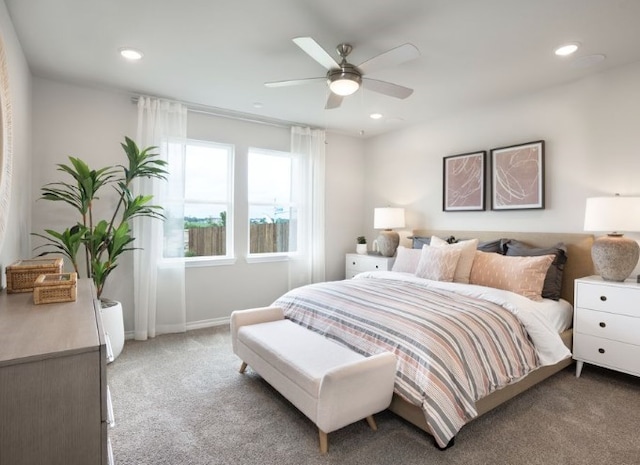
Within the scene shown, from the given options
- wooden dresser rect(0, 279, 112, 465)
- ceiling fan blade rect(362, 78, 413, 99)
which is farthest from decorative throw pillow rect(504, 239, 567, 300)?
wooden dresser rect(0, 279, 112, 465)

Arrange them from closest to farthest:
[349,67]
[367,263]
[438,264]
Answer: [349,67] < [438,264] < [367,263]

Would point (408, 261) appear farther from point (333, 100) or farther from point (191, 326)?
point (191, 326)

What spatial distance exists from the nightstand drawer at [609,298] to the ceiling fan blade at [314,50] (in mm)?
2629

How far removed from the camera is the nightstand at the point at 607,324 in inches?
103

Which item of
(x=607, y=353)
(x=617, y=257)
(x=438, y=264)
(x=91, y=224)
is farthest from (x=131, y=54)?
(x=607, y=353)

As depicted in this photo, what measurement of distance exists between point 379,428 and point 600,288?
207 centimetres

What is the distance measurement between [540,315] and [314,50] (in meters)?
2.50

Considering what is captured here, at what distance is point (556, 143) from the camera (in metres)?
3.44

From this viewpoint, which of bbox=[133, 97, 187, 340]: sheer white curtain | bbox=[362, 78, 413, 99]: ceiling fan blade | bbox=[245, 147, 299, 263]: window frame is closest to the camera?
bbox=[362, 78, 413, 99]: ceiling fan blade

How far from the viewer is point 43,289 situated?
1638 millimetres

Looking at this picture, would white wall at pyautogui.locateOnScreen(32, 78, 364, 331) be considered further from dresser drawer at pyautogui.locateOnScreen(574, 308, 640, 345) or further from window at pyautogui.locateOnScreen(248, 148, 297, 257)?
dresser drawer at pyautogui.locateOnScreen(574, 308, 640, 345)

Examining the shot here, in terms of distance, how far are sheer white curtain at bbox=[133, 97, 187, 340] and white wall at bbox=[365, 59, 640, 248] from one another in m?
3.01

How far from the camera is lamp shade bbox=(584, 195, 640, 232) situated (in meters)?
2.67

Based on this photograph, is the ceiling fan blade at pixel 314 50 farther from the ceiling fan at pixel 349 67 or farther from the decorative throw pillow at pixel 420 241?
the decorative throw pillow at pixel 420 241
